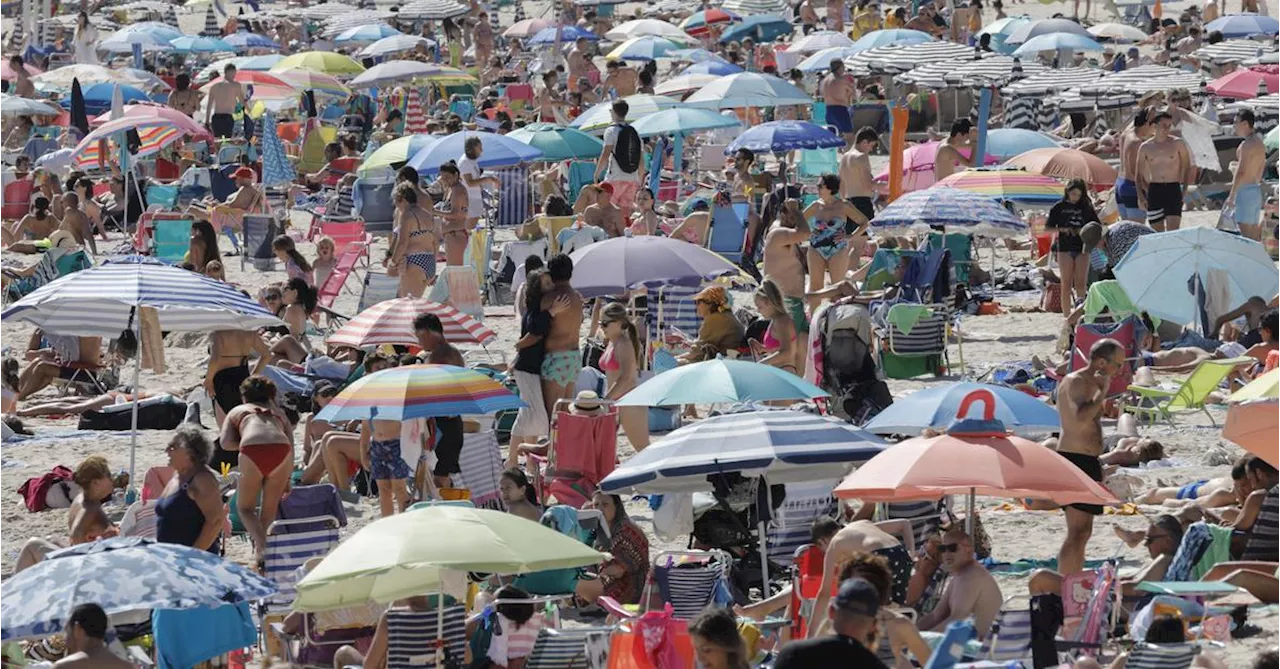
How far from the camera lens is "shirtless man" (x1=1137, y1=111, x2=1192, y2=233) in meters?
16.0

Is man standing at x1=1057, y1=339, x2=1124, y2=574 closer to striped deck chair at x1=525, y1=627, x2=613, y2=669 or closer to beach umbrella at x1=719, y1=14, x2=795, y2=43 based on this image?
striped deck chair at x1=525, y1=627, x2=613, y2=669

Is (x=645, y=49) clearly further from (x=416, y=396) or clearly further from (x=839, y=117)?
(x=416, y=396)

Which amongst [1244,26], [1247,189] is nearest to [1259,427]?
[1247,189]

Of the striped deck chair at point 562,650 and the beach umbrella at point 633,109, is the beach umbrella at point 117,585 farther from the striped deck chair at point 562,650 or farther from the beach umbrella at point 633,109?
the beach umbrella at point 633,109

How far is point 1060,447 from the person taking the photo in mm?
9156

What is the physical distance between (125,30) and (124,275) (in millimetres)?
25516

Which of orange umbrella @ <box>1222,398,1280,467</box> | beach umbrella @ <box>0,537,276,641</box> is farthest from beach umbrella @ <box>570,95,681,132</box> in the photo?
beach umbrella @ <box>0,537,276,641</box>

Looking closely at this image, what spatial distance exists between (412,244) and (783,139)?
201 inches

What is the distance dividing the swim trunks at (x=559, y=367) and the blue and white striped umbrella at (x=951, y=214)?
3480 millimetres

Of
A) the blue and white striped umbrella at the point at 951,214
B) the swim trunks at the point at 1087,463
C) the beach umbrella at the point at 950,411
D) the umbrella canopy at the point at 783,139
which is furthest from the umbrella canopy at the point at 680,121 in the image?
the swim trunks at the point at 1087,463

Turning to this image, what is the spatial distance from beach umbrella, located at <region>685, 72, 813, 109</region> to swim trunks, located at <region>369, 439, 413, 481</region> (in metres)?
12.0

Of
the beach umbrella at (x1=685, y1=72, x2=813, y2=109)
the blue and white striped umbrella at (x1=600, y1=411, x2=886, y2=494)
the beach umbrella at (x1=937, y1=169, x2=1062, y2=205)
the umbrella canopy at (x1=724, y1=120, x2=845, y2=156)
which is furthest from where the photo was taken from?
the beach umbrella at (x1=685, y1=72, x2=813, y2=109)

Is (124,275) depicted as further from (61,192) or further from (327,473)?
(61,192)

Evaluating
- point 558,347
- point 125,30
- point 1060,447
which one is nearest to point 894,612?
point 1060,447
